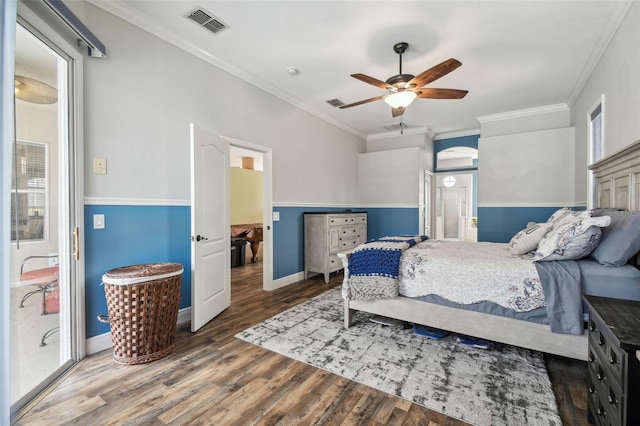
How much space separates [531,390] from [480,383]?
11.3 inches

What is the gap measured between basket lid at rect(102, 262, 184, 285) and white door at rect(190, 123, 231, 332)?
349mm

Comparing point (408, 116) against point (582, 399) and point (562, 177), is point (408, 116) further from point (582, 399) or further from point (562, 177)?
point (582, 399)

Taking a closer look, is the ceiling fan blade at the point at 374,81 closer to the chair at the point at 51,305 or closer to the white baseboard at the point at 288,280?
the white baseboard at the point at 288,280

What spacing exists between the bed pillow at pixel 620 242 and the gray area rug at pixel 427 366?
2.89 ft

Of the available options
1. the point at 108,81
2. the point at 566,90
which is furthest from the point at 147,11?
the point at 566,90

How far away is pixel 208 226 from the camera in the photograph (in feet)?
9.50

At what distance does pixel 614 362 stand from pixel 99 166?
3.35 meters

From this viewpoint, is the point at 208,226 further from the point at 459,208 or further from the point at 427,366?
the point at 459,208

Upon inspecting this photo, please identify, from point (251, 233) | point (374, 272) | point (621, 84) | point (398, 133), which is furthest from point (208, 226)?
point (398, 133)

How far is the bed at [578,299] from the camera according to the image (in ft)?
5.92

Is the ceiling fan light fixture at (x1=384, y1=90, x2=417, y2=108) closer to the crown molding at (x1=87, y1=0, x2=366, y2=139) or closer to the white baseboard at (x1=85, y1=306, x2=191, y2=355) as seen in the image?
the crown molding at (x1=87, y1=0, x2=366, y2=139)

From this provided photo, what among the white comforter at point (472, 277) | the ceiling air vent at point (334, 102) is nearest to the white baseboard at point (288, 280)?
the white comforter at point (472, 277)

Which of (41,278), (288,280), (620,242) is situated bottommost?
(288,280)

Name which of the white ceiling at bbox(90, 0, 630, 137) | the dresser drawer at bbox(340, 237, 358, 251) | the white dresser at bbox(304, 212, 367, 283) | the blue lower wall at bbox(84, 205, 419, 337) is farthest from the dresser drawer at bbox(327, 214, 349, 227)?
the blue lower wall at bbox(84, 205, 419, 337)
